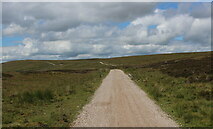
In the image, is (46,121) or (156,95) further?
(156,95)

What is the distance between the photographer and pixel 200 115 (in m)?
9.92

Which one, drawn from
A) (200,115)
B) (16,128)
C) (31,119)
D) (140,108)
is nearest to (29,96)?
(31,119)

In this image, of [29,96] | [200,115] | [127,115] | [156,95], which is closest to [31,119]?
[127,115]

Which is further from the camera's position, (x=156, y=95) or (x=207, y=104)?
(x=156, y=95)

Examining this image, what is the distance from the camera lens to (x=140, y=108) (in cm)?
1190

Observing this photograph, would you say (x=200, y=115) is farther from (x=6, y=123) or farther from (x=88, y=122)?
(x=6, y=123)

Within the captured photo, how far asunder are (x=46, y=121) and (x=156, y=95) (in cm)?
963

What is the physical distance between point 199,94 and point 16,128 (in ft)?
44.3

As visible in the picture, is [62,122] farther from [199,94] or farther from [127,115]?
[199,94]

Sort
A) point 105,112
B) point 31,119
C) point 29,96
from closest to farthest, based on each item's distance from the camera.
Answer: point 31,119
point 105,112
point 29,96

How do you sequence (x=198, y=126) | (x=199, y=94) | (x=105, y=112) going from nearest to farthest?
1. (x=198, y=126)
2. (x=105, y=112)
3. (x=199, y=94)

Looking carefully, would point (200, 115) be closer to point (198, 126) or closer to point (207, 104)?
point (198, 126)

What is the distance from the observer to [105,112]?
37.1 ft

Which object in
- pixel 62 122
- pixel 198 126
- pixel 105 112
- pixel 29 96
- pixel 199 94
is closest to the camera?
Result: pixel 198 126
